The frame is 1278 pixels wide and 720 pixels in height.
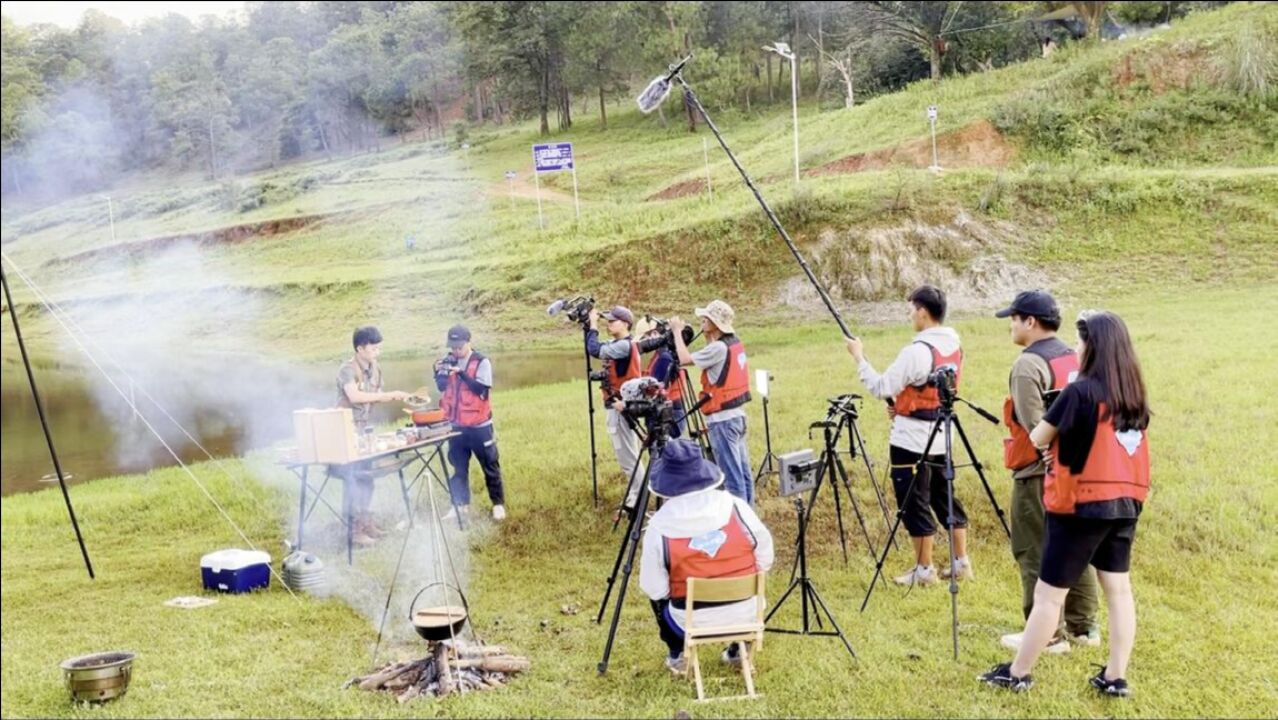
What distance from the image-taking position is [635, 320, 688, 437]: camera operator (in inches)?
237

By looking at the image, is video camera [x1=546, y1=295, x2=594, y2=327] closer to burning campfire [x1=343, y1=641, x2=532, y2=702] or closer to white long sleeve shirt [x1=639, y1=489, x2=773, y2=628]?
burning campfire [x1=343, y1=641, x2=532, y2=702]

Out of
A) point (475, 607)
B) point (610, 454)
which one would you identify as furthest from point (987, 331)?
point (475, 607)

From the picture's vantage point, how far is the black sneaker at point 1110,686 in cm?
352

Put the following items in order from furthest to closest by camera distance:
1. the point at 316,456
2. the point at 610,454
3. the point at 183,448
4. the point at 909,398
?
the point at 183,448
the point at 610,454
the point at 316,456
the point at 909,398

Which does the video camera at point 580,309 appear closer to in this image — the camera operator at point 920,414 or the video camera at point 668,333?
the video camera at point 668,333

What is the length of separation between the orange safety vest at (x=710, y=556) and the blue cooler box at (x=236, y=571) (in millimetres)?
3436

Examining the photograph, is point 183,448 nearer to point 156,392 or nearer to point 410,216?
point 156,392

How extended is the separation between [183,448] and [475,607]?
366 inches

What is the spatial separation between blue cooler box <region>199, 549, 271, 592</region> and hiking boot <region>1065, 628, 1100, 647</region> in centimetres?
484

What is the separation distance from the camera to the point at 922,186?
11.3 meters

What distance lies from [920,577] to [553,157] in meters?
7.42

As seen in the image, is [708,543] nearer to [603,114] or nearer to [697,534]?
[697,534]

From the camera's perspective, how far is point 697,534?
11.9ft

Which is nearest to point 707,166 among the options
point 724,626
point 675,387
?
point 675,387
